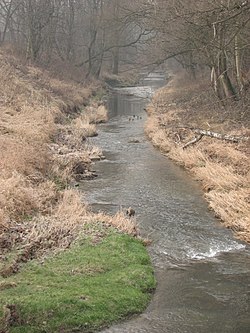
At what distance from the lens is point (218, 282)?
8.49 m

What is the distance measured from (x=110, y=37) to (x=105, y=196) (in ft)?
115

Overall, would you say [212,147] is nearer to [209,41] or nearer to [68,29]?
[209,41]

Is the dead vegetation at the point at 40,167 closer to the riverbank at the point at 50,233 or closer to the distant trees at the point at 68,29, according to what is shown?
the riverbank at the point at 50,233

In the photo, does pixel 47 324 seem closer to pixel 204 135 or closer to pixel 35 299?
pixel 35 299

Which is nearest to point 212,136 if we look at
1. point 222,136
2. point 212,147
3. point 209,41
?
point 222,136

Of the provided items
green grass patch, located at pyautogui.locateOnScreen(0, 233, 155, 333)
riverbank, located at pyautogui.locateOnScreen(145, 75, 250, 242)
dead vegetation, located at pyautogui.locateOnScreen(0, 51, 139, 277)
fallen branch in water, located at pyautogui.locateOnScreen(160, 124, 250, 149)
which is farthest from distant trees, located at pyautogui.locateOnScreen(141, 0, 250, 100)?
green grass patch, located at pyautogui.locateOnScreen(0, 233, 155, 333)

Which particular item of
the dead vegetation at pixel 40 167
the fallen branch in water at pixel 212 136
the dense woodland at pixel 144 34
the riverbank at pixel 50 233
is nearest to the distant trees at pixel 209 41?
the dense woodland at pixel 144 34

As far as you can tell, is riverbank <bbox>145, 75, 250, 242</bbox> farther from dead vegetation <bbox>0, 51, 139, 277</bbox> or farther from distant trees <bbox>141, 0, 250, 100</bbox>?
dead vegetation <bbox>0, 51, 139, 277</bbox>

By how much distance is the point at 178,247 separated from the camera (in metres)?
10.1

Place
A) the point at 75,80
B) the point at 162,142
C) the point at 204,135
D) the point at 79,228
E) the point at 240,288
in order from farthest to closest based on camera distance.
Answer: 1. the point at 75,80
2. the point at 162,142
3. the point at 204,135
4. the point at 79,228
5. the point at 240,288

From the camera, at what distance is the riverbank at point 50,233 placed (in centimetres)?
693

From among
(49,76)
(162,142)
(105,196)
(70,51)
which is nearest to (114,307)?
(105,196)

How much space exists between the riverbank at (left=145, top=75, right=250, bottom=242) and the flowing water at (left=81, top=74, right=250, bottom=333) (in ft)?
1.38

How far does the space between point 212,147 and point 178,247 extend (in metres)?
7.99
